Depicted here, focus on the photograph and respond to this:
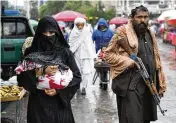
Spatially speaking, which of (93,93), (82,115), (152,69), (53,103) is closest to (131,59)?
(152,69)

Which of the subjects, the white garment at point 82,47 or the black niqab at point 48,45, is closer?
the black niqab at point 48,45

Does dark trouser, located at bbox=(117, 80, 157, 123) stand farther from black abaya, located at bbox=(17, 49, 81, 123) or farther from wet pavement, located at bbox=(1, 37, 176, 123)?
wet pavement, located at bbox=(1, 37, 176, 123)

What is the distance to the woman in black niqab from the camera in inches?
173

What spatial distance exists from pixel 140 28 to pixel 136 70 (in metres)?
0.47

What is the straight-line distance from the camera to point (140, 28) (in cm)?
516

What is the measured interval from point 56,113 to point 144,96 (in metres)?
1.27

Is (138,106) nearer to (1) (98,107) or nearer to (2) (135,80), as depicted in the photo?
(2) (135,80)

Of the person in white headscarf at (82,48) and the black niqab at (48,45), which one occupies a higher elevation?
the black niqab at (48,45)

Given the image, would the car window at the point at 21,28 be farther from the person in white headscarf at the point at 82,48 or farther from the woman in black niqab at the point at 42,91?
the woman in black niqab at the point at 42,91

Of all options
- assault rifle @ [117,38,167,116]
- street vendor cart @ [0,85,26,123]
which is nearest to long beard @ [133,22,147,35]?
assault rifle @ [117,38,167,116]

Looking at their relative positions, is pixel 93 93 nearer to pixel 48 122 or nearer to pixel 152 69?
pixel 152 69

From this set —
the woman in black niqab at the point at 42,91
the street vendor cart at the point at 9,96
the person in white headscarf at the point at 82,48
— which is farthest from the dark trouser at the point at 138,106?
the person in white headscarf at the point at 82,48

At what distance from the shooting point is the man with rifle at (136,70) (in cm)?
516

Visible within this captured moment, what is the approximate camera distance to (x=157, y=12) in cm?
8588
